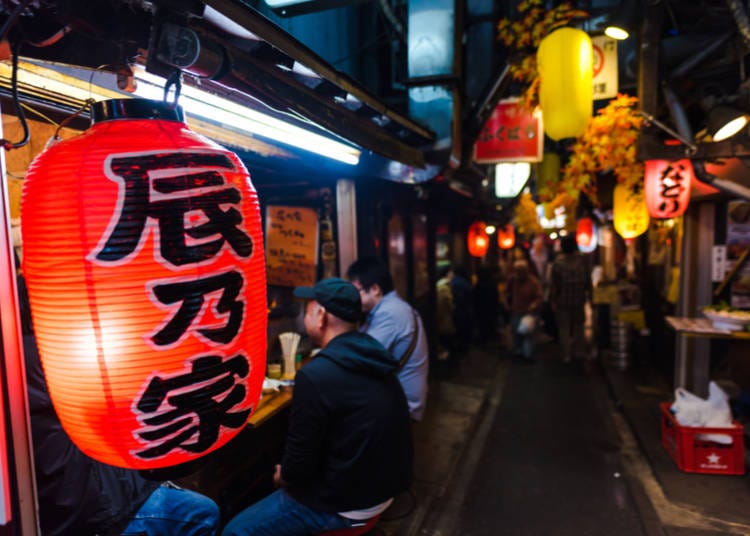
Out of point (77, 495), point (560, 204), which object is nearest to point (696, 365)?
point (560, 204)

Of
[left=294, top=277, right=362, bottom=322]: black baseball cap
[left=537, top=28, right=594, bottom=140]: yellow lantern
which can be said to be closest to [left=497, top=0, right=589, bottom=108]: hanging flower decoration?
[left=537, top=28, right=594, bottom=140]: yellow lantern

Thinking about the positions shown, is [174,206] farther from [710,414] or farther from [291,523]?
[710,414]

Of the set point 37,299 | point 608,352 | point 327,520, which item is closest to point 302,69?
point 37,299

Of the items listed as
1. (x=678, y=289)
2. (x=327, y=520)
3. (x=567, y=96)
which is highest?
(x=567, y=96)

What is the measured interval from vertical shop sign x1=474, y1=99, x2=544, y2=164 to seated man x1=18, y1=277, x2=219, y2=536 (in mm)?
7938

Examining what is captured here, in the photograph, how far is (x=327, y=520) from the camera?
3.52m

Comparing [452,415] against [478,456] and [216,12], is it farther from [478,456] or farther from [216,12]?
[216,12]

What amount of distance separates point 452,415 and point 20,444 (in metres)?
7.21

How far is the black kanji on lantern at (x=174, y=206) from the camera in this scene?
69.4 inches

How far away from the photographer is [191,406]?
6.38ft

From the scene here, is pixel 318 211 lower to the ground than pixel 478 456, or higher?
higher

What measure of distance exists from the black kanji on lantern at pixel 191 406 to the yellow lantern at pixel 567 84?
5.02 m

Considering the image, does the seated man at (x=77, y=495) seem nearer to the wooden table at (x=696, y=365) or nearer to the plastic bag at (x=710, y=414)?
the plastic bag at (x=710, y=414)

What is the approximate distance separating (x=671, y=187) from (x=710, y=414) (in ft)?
11.2
